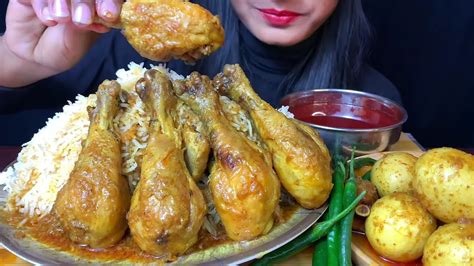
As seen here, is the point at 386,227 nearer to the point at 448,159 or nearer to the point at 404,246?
the point at 404,246

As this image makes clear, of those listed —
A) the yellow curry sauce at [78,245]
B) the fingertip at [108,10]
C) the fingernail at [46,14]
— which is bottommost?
the yellow curry sauce at [78,245]

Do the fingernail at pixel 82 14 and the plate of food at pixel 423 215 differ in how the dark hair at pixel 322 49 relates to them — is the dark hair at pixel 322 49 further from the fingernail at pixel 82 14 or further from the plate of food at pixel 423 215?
the plate of food at pixel 423 215

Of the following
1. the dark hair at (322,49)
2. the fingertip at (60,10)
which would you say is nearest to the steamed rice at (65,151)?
the fingertip at (60,10)

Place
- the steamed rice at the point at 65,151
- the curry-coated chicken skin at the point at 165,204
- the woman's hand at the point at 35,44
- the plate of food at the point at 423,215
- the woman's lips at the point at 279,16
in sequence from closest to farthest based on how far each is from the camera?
the curry-coated chicken skin at the point at 165,204
the plate of food at the point at 423,215
the steamed rice at the point at 65,151
the woman's hand at the point at 35,44
the woman's lips at the point at 279,16

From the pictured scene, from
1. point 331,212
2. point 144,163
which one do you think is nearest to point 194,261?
point 144,163

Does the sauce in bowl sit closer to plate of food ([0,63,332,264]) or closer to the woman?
the woman

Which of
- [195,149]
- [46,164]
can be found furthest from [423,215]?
[46,164]

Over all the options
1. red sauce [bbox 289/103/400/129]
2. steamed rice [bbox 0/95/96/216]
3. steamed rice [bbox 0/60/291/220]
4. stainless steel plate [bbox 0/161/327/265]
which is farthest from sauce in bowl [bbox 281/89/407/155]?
steamed rice [bbox 0/95/96/216]
